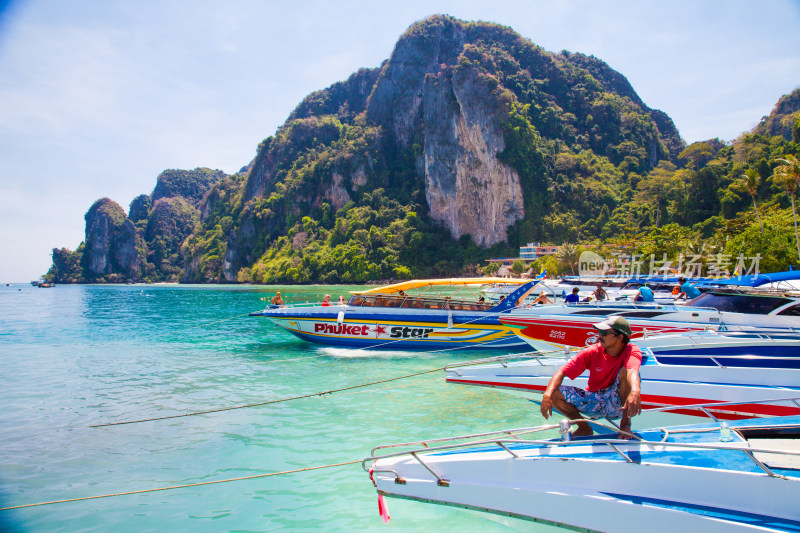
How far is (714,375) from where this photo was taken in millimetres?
6844

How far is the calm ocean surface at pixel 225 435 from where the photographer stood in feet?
18.4

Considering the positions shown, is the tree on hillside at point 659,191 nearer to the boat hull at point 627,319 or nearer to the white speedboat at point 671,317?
the white speedboat at point 671,317

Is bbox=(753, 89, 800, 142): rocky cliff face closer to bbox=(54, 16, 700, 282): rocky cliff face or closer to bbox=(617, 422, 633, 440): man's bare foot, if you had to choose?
bbox=(54, 16, 700, 282): rocky cliff face

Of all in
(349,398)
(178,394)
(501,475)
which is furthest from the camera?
(178,394)

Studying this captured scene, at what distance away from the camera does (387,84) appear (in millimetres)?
131250

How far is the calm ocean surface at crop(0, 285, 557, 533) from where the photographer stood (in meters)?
5.62

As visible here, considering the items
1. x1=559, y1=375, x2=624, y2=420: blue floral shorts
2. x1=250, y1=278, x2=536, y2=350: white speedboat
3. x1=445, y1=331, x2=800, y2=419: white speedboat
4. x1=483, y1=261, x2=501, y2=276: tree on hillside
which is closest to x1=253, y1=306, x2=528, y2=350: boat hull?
x1=250, y1=278, x2=536, y2=350: white speedboat

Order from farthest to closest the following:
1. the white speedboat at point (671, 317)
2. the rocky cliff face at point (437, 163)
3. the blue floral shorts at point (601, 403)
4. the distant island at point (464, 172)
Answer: the rocky cliff face at point (437, 163), the distant island at point (464, 172), the white speedboat at point (671, 317), the blue floral shorts at point (601, 403)

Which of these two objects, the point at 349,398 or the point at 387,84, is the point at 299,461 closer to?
the point at 349,398

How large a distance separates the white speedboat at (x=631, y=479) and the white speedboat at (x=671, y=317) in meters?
7.06

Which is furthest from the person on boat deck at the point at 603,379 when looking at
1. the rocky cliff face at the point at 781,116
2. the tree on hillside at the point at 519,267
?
the rocky cliff face at the point at 781,116

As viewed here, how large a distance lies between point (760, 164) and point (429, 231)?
6525 cm

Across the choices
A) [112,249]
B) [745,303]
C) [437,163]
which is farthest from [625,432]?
[112,249]

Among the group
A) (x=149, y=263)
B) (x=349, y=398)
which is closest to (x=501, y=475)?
(x=349, y=398)
